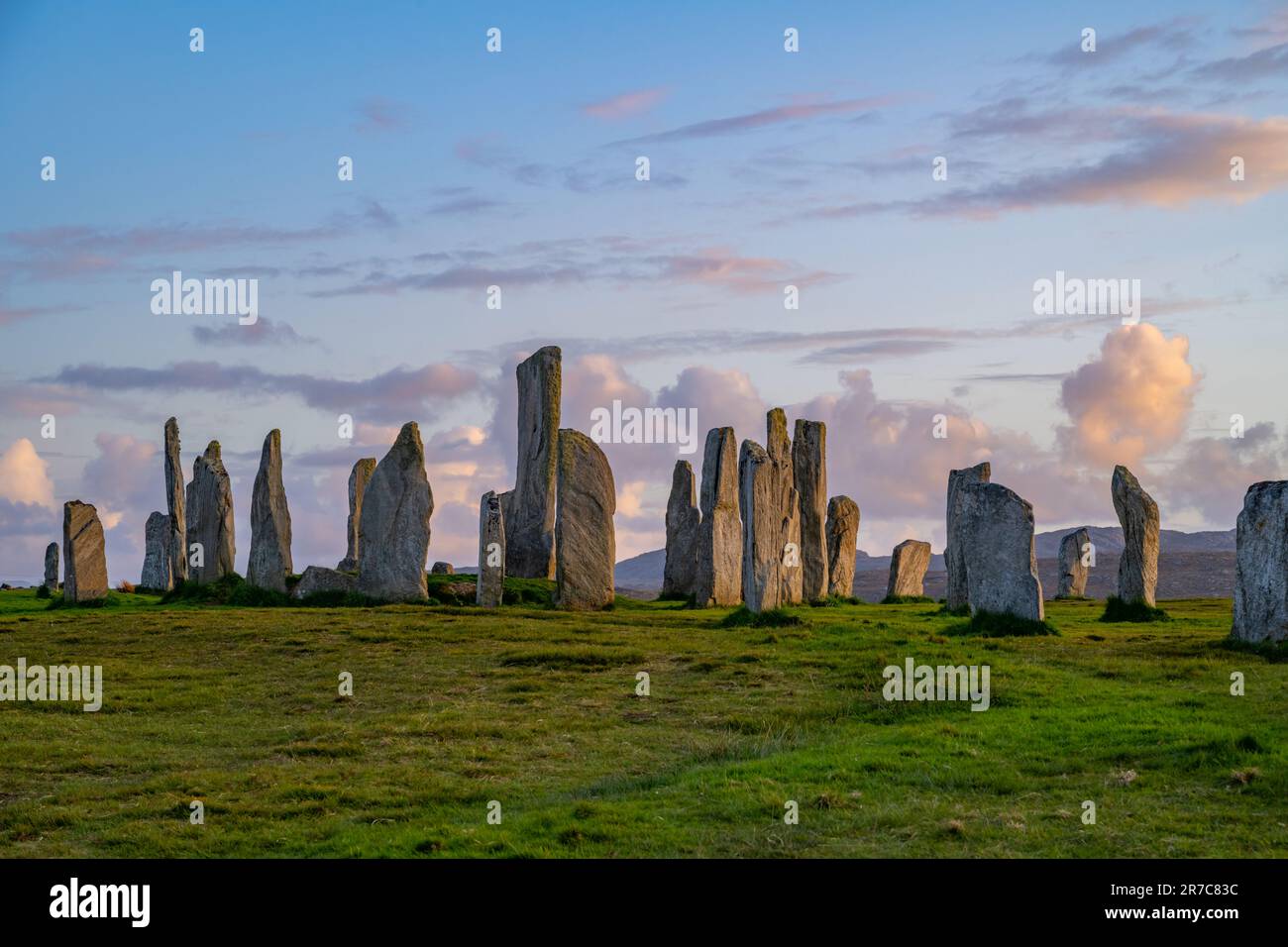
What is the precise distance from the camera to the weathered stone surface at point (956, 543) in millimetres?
32281

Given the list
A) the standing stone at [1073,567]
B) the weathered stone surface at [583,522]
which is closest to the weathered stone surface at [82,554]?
the weathered stone surface at [583,522]

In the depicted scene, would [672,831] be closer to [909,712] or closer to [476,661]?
[909,712]

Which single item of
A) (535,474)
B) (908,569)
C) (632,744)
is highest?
(535,474)

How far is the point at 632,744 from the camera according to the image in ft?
57.3

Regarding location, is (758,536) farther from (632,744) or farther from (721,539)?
(632,744)

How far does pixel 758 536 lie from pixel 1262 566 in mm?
9351

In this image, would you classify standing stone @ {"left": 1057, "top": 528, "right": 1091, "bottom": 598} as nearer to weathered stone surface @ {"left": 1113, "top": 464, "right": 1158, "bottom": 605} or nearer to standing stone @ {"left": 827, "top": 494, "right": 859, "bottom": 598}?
standing stone @ {"left": 827, "top": 494, "right": 859, "bottom": 598}

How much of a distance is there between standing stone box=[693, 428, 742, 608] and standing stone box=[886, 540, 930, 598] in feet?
27.5

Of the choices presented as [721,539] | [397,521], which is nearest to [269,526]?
[397,521]

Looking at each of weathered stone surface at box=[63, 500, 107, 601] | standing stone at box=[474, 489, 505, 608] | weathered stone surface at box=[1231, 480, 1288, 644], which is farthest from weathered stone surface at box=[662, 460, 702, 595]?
weathered stone surface at box=[1231, 480, 1288, 644]

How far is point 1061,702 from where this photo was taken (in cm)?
1889

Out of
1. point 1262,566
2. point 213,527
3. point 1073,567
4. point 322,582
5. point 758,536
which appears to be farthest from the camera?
point 1073,567

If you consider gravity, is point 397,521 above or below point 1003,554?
above
